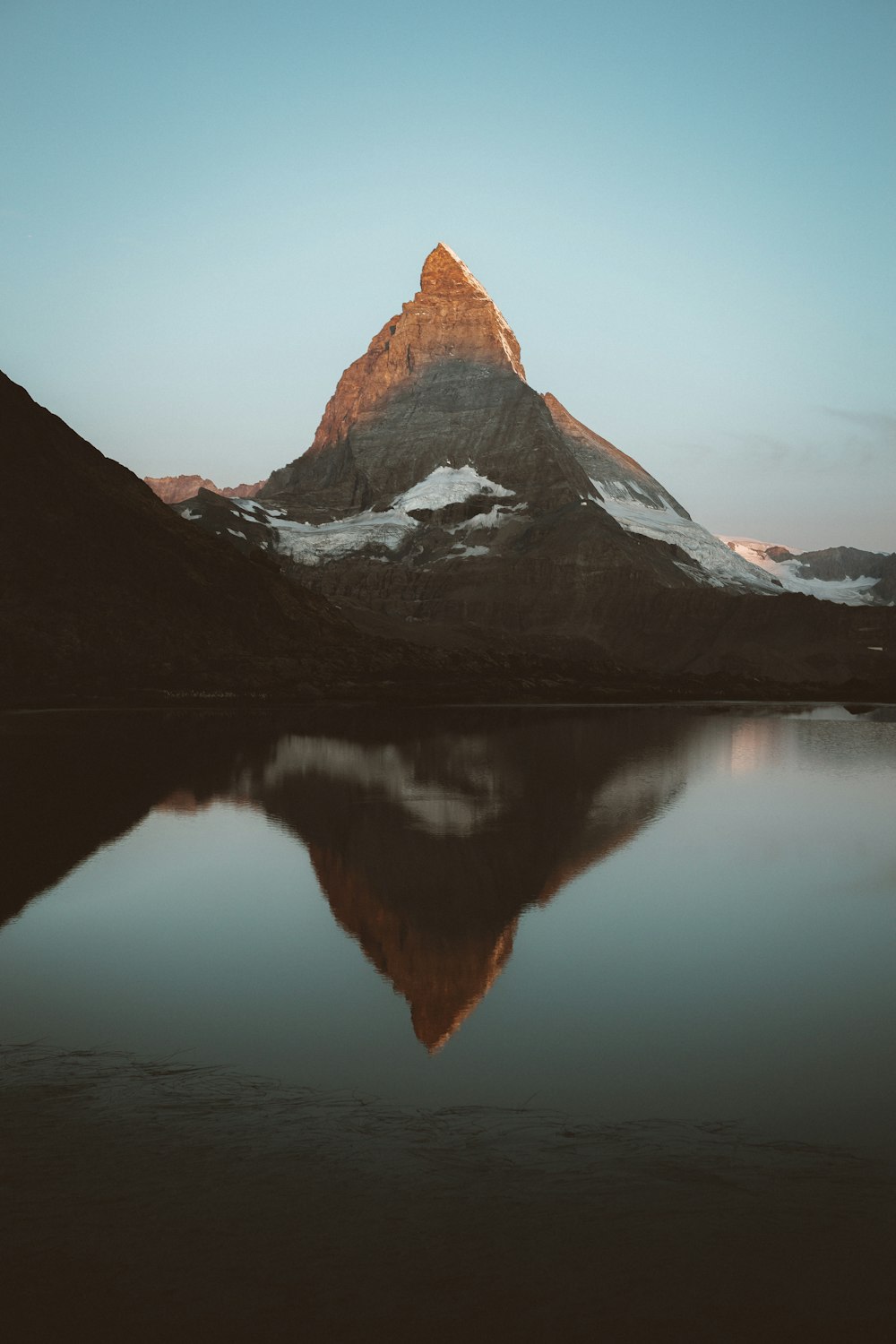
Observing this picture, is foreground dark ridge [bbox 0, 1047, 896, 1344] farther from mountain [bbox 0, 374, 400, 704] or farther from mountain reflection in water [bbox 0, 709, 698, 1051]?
mountain [bbox 0, 374, 400, 704]

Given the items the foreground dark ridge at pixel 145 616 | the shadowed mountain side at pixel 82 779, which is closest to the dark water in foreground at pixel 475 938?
the shadowed mountain side at pixel 82 779

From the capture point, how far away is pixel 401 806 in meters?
35.1

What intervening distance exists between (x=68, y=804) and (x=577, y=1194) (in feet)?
88.1

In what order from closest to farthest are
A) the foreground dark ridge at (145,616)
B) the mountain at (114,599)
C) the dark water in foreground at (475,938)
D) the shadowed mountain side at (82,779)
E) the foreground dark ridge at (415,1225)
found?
the foreground dark ridge at (415,1225), the dark water in foreground at (475,938), the shadowed mountain side at (82,779), the mountain at (114,599), the foreground dark ridge at (145,616)

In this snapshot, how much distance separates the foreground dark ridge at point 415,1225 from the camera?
750cm

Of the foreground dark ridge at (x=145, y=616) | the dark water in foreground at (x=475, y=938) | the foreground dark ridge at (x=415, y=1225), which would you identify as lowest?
the dark water in foreground at (x=475, y=938)

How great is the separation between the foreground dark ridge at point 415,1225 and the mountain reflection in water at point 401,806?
3.14 meters

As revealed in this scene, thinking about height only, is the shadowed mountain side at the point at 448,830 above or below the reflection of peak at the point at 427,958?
below

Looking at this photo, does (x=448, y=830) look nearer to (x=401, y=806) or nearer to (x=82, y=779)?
(x=401, y=806)

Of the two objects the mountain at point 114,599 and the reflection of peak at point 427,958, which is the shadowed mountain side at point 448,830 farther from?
the mountain at point 114,599

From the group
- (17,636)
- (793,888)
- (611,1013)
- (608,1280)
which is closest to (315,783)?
(793,888)

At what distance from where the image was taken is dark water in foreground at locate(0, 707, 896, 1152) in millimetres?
12188

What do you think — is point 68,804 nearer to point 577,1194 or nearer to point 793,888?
point 793,888

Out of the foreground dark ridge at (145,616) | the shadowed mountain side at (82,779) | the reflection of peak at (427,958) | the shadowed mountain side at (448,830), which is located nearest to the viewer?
the reflection of peak at (427,958)
